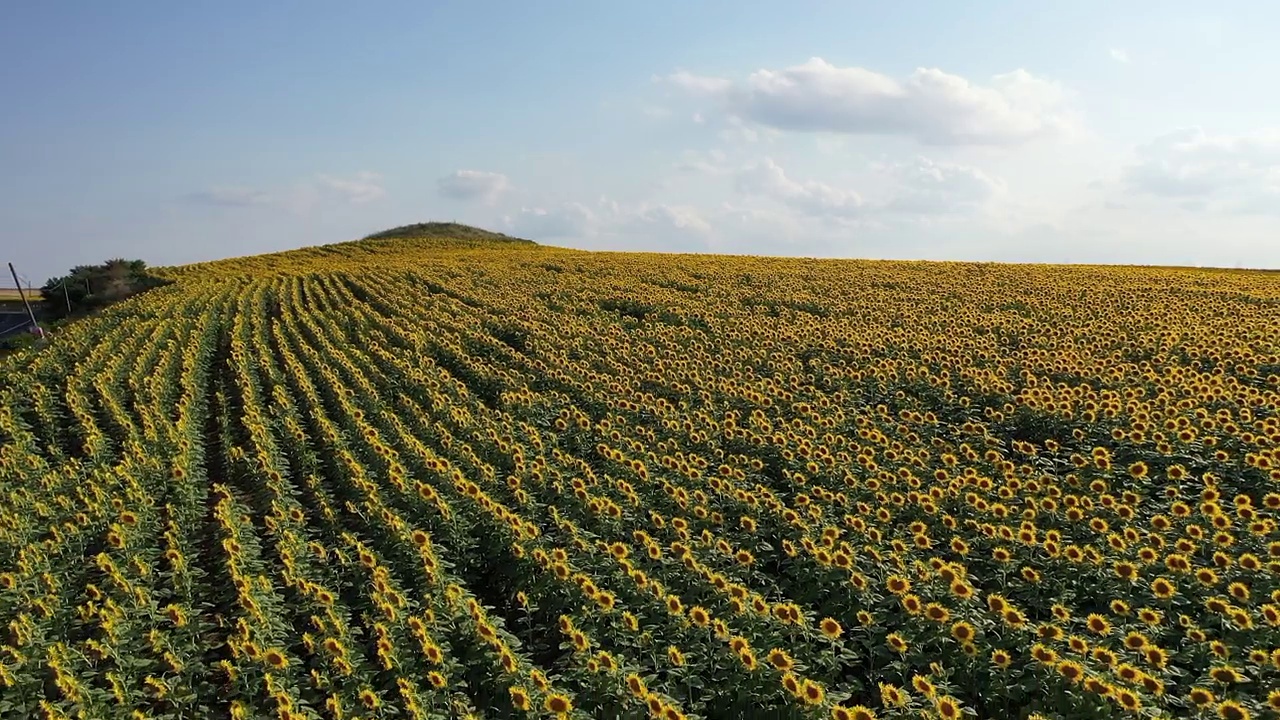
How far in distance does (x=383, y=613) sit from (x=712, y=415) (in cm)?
629

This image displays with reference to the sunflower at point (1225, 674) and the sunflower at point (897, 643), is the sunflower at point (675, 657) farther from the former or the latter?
the sunflower at point (1225, 674)

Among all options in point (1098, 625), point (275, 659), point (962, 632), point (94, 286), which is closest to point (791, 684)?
point (962, 632)

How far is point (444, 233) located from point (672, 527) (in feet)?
198

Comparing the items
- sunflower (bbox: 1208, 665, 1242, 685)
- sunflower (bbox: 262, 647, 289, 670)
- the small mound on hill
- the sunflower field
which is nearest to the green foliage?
the small mound on hill

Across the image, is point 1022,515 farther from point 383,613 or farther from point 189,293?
point 189,293

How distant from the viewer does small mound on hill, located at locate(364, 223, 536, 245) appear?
2510 inches

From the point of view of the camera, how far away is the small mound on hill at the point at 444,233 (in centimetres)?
6375

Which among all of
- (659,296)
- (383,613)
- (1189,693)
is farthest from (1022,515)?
(659,296)

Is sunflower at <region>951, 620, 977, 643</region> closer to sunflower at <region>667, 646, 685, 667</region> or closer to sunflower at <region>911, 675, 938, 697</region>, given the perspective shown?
sunflower at <region>911, 675, 938, 697</region>

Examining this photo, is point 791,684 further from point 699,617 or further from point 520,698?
point 520,698

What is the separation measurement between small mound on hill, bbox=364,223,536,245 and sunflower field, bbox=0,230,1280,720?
46.8 m

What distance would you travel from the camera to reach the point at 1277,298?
19797 millimetres

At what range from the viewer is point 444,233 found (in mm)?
64812

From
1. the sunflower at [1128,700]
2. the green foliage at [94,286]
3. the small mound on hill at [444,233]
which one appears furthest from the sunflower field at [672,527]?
the small mound on hill at [444,233]
